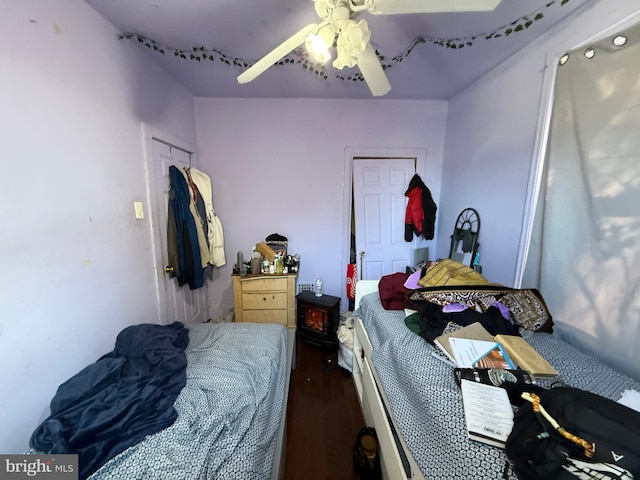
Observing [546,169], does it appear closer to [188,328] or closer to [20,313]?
[188,328]

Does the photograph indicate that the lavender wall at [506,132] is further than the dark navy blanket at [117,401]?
Yes

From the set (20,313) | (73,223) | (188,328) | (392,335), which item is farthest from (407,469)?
(73,223)

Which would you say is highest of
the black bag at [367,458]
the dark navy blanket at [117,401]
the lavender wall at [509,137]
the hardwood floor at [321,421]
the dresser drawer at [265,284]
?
the lavender wall at [509,137]

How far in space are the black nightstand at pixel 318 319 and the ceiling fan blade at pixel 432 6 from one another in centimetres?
208

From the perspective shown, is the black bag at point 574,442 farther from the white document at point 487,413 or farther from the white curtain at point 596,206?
the white curtain at point 596,206

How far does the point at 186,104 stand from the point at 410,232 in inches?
109

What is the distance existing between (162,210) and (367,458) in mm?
2172

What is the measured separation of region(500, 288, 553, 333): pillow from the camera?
1.30 metres

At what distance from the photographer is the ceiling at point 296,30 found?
1352 millimetres

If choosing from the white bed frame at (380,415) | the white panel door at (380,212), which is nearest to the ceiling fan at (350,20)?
the white bed frame at (380,415)

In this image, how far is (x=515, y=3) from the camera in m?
1.31

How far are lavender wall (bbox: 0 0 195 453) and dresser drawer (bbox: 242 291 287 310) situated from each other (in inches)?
36.7

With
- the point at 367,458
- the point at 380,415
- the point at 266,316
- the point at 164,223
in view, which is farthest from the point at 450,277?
the point at 164,223

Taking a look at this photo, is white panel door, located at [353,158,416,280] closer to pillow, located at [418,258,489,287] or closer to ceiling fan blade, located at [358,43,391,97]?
pillow, located at [418,258,489,287]
